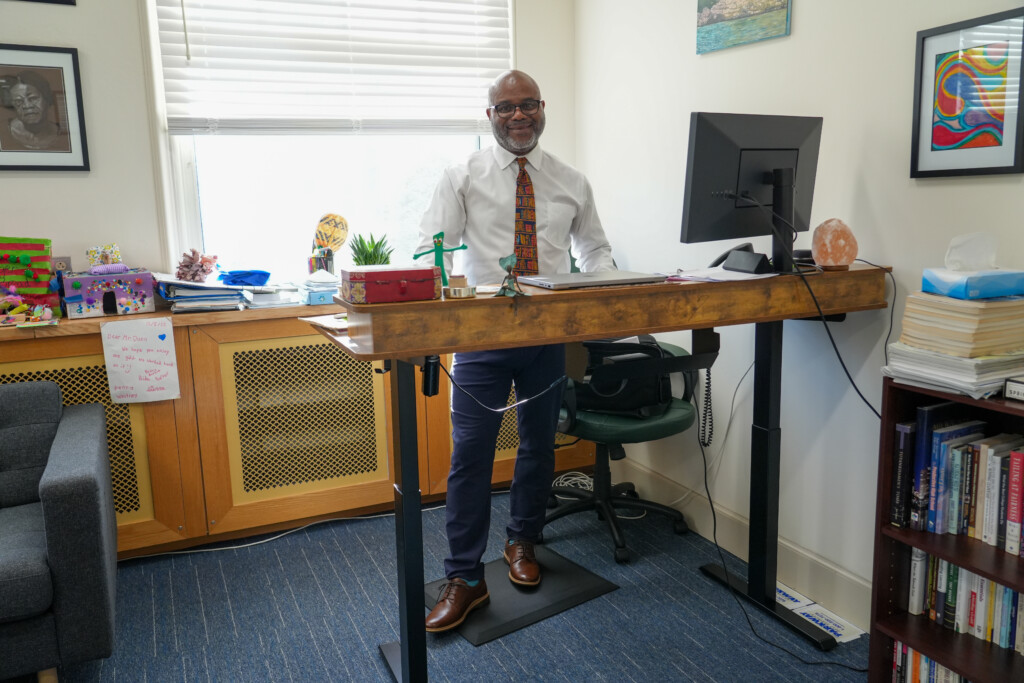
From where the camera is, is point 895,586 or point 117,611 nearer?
point 895,586

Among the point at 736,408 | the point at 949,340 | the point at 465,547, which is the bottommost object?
the point at 465,547

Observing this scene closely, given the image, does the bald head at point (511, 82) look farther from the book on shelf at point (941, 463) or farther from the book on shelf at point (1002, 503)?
the book on shelf at point (1002, 503)

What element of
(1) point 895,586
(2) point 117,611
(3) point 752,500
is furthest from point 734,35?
(2) point 117,611

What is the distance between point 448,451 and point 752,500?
1.27 m

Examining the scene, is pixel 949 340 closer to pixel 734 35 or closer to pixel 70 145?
pixel 734 35

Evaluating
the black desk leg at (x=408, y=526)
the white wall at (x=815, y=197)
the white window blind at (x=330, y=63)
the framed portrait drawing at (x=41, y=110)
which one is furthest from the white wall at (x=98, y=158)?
the white wall at (x=815, y=197)

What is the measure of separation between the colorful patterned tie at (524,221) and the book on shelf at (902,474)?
41.5 inches

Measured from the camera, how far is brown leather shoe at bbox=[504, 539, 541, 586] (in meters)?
2.40

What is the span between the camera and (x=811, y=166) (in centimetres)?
206

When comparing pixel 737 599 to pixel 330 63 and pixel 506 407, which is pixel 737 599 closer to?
pixel 506 407

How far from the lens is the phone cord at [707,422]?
8.92 feet

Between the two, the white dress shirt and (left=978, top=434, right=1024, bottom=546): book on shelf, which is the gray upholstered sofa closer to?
the white dress shirt

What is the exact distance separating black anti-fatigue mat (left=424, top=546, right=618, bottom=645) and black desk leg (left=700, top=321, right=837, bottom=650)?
1.51ft

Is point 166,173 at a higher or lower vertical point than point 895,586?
higher
